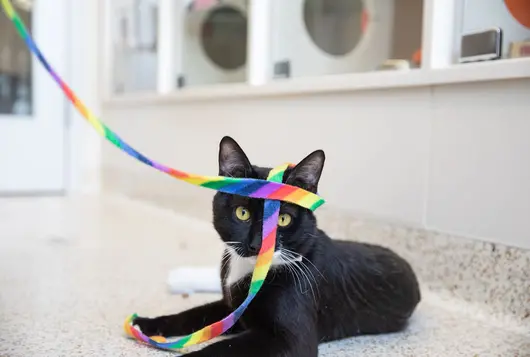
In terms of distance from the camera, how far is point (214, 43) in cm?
236

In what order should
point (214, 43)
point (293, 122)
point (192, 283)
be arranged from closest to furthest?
point (192, 283) → point (293, 122) → point (214, 43)

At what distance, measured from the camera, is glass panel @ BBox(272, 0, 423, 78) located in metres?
1.41

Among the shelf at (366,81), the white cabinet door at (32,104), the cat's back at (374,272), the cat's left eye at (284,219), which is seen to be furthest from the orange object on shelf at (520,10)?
the white cabinet door at (32,104)

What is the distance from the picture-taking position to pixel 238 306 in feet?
2.79

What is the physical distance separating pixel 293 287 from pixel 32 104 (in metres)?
2.52

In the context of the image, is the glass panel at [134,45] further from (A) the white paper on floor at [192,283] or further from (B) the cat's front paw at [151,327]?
(B) the cat's front paw at [151,327]

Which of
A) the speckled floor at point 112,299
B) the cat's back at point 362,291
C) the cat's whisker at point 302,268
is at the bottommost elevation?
the speckled floor at point 112,299

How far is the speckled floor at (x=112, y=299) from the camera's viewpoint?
94 cm

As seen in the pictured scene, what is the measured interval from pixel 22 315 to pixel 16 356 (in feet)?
0.70

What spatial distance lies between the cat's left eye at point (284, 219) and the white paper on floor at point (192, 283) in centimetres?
47

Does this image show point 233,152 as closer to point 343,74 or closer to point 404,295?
point 404,295

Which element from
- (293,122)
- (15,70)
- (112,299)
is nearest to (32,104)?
(15,70)

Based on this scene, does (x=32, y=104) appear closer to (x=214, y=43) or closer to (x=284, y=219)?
(x=214, y=43)

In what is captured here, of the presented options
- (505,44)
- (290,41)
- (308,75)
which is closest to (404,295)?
(505,44)
